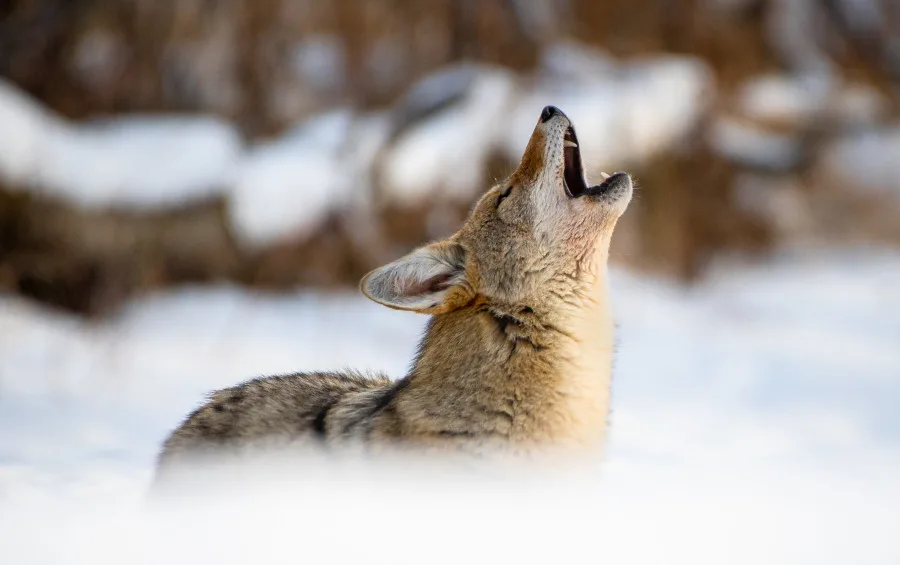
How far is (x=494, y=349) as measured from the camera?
3.30 meters

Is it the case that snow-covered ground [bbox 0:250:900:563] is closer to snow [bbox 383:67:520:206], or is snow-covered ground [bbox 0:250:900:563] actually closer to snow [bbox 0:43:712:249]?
snow [bbox 0:43:712:249]

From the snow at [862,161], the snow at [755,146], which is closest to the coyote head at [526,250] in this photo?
the snow at [755,146]

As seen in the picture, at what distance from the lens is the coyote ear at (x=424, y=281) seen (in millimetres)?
3377

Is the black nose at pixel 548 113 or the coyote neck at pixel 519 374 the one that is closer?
the coyote neck at pixel 519 374

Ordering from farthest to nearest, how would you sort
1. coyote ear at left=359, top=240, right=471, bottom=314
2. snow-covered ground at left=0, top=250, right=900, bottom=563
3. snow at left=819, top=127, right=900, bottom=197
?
snow at left=819, top=127, right=900, bottom=197
coyote ear at left=359, top=240, right=471, bottom=314
snow-covered ground at left=0, top=250, right=900, bottom=563

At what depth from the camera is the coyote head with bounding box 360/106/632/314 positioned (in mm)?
3436

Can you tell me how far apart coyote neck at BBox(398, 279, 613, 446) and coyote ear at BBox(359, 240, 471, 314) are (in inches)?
3.3

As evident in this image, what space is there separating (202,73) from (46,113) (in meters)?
2.22

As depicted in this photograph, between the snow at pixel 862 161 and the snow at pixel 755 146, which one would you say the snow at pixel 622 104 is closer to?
the snow at pixel 755 146

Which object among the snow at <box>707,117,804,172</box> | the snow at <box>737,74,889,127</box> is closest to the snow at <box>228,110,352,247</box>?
the snow at <box>707,117,804,172</box>

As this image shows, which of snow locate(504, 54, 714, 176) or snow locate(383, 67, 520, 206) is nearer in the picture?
snow locate(383, 67, 520, 206)

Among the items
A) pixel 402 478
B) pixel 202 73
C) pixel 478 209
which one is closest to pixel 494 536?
pixel 402 478

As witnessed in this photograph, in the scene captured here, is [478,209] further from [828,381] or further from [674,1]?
[674,1]

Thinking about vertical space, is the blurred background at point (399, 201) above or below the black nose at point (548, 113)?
above
